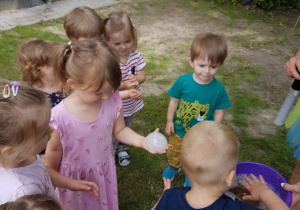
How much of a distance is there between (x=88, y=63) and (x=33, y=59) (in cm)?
86

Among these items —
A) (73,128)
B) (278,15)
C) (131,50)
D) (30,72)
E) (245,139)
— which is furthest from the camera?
(278,15)

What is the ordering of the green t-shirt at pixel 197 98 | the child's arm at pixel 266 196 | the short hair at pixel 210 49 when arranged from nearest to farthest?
1. the child's arm at pixel 266 196
2. the short hair at pixel 210 49
3. the green t-shirt at pixel 197 98

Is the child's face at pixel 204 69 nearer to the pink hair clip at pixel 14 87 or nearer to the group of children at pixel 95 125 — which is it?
the group of children at pixel 95 125

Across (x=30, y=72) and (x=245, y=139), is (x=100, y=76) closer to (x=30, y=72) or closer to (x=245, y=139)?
(x=30, y=72)

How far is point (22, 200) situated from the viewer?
1.12m

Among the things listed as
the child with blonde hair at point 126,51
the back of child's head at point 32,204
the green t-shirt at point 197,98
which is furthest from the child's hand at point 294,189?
the back of child's head at point 32,204

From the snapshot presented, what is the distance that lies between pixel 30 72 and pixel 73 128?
0.80 m

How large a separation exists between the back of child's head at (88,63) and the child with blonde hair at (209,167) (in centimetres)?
57

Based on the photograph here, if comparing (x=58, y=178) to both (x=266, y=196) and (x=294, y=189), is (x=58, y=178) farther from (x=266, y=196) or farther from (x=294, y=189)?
(x=294, y=189)

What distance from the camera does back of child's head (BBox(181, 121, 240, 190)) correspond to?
131cm

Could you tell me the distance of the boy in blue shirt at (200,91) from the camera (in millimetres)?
2215

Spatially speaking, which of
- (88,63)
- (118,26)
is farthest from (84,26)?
(88,63)

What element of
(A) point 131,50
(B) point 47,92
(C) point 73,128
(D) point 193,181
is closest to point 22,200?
(C) point 73,128

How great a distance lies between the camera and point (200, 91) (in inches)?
90.5
